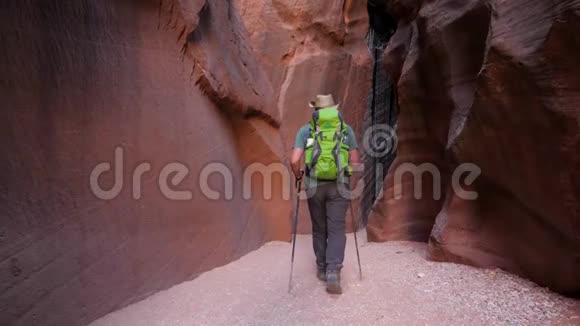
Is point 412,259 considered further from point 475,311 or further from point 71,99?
point 71,99

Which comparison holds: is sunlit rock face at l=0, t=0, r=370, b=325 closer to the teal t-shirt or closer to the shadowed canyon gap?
the shadowed canyon gap

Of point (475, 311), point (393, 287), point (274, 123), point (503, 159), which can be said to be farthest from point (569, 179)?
point (274, 123)

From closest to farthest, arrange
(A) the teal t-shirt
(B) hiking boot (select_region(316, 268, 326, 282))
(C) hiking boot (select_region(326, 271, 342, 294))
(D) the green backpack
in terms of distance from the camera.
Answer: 1. (C) hiking boot (select_region(326, 271, 342, 294))
2. (D) the green backpack
3. (A) the teal t-shirt
4. (B) hiking boot (select_region(316, 268, 326, 282))

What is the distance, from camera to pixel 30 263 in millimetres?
2342

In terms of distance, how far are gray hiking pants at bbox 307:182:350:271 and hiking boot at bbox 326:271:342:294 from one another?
0.07 metres

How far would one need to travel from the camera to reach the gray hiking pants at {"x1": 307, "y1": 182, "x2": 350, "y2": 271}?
357cm

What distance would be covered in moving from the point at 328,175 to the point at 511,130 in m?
1.64

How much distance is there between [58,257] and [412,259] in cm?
368

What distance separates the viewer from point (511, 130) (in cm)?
358

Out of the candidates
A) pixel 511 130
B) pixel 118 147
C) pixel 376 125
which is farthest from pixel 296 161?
pixel 376 125

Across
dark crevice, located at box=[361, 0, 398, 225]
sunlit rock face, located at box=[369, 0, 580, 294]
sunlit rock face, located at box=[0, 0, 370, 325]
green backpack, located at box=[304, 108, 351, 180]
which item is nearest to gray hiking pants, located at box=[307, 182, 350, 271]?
green backpack, located at box=[304, 108, 351, 180]

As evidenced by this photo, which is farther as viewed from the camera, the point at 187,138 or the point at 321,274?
the point at 187,138

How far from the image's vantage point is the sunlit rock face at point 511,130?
9.71 feet

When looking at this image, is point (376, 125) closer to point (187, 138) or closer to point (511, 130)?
point (511, 130)
